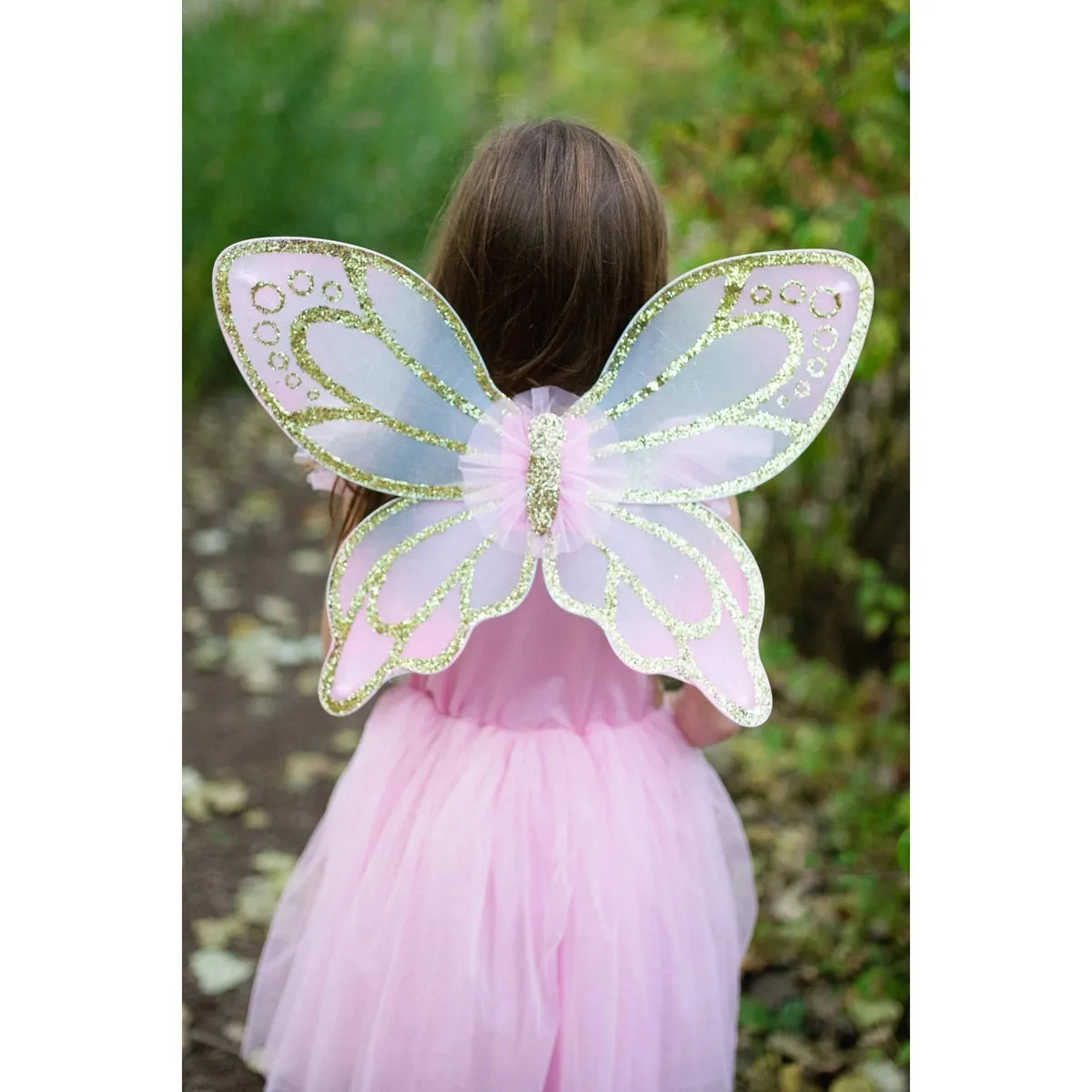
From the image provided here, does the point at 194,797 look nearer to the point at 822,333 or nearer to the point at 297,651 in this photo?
the point at 297,651

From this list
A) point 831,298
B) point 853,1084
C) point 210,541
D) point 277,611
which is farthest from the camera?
point 210,541

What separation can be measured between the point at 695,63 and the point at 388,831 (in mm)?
5166

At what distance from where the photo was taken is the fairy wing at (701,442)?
130 cm

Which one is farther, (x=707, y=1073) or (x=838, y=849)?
(x=838, y=849)

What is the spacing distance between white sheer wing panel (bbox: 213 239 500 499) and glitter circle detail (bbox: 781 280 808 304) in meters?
0.37

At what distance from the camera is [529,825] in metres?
1.47

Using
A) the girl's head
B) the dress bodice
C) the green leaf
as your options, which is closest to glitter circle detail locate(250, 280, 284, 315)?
the girl's head

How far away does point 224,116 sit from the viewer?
442 centimetres

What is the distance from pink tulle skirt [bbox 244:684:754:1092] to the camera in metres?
1.45

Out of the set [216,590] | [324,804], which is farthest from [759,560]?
[216,590]

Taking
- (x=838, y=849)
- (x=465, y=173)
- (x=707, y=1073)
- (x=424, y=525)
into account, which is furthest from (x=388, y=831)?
(x=838, y=849)

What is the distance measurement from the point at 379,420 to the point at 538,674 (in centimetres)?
42

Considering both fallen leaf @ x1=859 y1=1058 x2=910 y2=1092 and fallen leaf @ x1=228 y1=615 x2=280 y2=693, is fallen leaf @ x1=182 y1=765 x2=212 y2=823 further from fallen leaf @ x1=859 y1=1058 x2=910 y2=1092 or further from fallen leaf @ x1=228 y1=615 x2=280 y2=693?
fallen leaf @ x1=859 y1=1058 x2=910 y2=1092

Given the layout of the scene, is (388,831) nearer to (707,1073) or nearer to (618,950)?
(618,950)
